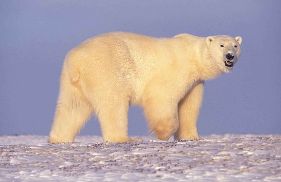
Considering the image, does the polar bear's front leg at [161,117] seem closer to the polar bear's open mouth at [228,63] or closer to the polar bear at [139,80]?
the polar bear at [139,80]

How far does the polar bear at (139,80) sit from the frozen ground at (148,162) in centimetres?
122

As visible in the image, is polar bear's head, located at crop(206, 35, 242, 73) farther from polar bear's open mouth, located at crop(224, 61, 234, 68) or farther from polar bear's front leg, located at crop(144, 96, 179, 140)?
polar bear's front leg, located at crop(144, 96, 179, 140)

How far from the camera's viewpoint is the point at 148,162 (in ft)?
22.8

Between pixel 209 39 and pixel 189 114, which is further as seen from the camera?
pixel 189 114

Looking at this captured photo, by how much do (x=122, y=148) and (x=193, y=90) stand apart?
3.30 m

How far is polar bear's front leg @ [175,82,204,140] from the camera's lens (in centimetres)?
1093

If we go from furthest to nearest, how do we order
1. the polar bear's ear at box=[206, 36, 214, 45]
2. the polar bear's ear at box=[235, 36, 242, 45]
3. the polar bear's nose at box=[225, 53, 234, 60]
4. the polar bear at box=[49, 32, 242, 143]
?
the polar bear's ear at box=[235, 36, 242, 45], the polar bear's ear at box=[206, 36, 214, 45], the polar bear's nose at box=[225, 53, 234, 60], the polar bear at box=[49, 32, 242, 143]

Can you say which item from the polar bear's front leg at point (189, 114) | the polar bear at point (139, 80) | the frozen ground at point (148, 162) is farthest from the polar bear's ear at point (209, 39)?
the frozen ground at point (148, 162)

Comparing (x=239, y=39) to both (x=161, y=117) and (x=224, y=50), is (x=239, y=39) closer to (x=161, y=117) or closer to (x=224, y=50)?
(x=224, y=50)

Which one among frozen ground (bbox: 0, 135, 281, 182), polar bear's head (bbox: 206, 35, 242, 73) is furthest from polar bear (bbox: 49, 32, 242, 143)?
frozen ground (bbox: 0, 135, 281, 182)

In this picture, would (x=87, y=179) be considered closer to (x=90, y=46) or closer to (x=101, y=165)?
(x=101, y=165)

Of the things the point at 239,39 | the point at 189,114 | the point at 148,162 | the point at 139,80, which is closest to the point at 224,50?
the point at 239,39

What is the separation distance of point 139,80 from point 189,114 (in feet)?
3.98

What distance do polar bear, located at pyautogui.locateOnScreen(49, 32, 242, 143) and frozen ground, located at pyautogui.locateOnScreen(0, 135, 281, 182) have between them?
1223mm
